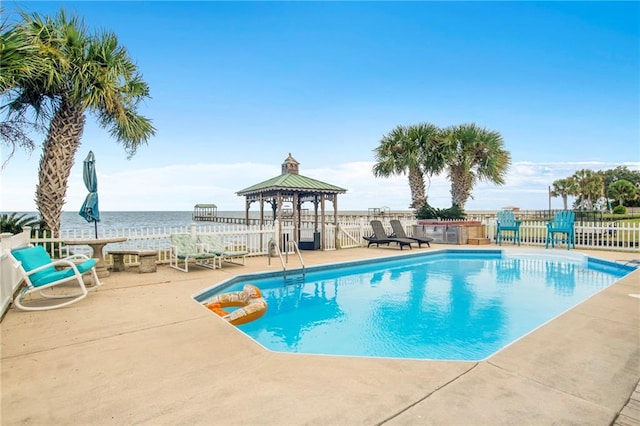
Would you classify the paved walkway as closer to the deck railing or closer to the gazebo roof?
the deck railing

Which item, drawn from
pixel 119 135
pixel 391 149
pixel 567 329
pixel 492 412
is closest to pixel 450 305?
pixel 567 329

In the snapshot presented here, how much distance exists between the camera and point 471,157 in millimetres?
16703

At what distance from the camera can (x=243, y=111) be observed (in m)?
15.6

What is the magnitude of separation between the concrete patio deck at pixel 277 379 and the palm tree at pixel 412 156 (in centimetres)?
1380

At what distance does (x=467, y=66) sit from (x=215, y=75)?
1003 centimetres

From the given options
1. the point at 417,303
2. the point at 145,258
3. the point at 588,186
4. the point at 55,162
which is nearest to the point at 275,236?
the point at 145,258

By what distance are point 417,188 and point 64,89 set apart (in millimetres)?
15065

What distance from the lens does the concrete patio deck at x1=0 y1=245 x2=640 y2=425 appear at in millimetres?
2025

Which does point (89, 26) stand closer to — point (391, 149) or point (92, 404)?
point (92, 404)

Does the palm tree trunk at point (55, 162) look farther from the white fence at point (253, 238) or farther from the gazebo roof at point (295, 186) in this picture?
the gazebo roof at point (295, 186)

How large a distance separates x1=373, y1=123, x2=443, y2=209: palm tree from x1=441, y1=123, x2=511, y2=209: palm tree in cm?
81

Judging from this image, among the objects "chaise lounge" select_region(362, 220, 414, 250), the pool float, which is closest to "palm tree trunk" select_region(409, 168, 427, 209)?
"chaise lounge" select_region(362, 220, 414, 250)

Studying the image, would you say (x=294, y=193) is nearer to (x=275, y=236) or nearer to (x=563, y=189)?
(x=275, y=236)

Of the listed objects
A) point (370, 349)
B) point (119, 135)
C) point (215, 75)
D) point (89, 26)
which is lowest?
point (370, 349)
